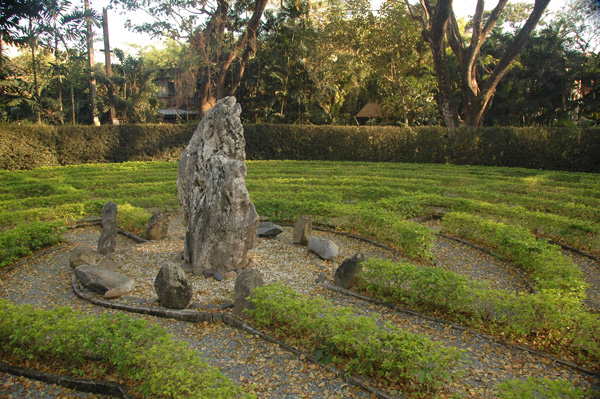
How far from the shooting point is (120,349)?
436cm

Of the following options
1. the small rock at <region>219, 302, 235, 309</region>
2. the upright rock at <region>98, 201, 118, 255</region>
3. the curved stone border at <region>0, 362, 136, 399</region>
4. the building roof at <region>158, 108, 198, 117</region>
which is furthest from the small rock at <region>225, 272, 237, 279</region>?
the building roof at <region>158, 108, 198, 117</region>

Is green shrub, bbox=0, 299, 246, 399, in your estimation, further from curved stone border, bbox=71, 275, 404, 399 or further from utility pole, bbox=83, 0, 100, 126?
utility pole, bbox=83, 0, 100, 126

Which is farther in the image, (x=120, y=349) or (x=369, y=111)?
(x=369, y=111)

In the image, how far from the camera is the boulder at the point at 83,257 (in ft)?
25.0

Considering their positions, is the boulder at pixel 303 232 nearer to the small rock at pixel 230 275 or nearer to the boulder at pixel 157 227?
the small rock at pixel 230 275

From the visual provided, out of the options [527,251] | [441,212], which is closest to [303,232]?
[527,251]

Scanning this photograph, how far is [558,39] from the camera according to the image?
110 feet

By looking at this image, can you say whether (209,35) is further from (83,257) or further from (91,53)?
(83,257)

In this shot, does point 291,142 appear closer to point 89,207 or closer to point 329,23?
point 329,23

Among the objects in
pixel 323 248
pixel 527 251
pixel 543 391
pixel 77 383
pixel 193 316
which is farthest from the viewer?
pixel 323 248

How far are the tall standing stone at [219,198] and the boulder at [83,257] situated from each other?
1.68 metres

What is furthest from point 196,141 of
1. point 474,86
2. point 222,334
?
point 474,86

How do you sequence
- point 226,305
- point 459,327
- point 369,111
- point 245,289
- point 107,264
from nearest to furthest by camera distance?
point 459,327, point 245,289, point 226,305, point 107,264, point 369,111

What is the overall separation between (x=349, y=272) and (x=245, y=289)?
5.93 feet
